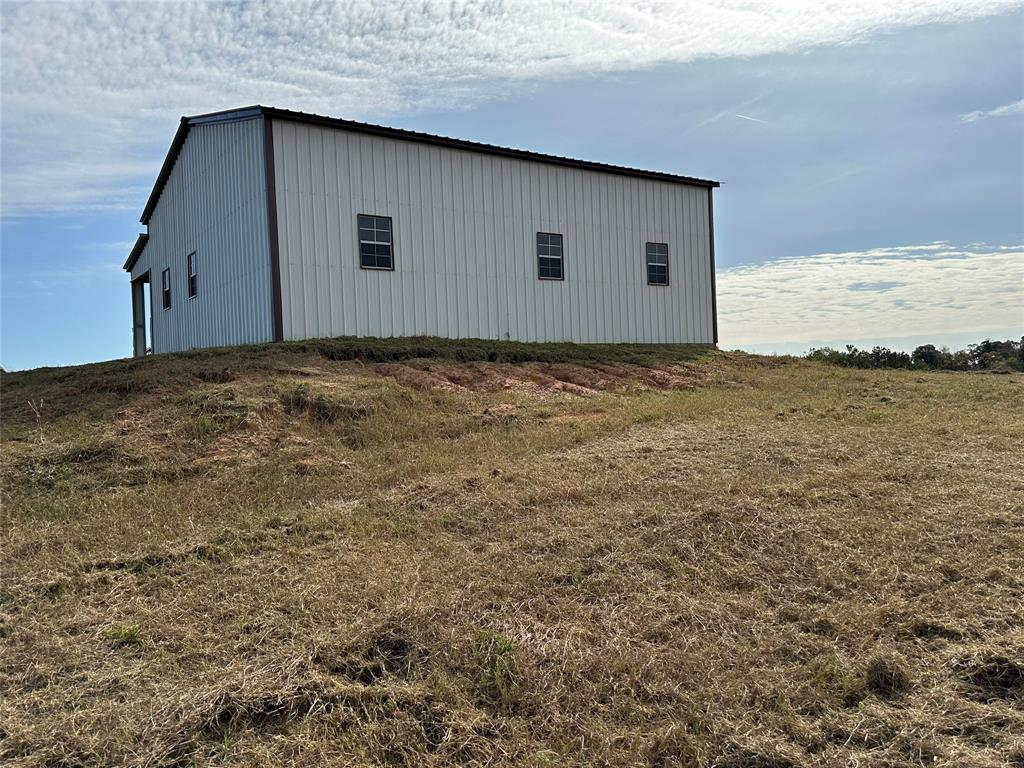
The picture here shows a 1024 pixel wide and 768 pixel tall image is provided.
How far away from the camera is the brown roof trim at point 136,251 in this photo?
899 inches

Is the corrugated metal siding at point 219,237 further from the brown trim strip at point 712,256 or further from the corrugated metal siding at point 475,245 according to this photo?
the brown trim strip at point 712,256

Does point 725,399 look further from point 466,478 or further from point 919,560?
point 919,560

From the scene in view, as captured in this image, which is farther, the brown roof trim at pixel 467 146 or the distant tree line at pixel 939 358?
the distant tree line at pixel 939 358

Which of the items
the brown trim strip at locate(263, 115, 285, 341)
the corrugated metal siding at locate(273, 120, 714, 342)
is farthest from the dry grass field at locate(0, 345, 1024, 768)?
the corrugated metal siding at locate(273, 120, 714, 342)

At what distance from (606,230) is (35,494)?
13.6 metres

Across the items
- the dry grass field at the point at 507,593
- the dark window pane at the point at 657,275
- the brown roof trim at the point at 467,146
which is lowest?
the dry grass field at the point at 507,593

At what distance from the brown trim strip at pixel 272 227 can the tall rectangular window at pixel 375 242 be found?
1.59 meters

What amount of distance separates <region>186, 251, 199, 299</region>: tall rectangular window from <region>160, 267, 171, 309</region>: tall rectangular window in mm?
2206

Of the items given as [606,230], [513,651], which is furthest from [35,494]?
[606,230]

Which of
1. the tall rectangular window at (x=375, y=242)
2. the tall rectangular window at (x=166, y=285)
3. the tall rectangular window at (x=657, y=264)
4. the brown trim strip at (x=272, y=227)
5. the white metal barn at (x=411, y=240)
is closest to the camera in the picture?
the brown trim strip at (x=272, y=227)

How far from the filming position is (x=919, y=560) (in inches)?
185

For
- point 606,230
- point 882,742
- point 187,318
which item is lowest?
point 882,742

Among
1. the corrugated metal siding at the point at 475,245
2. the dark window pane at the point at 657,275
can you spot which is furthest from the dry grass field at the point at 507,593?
the dark window pane at the point at 657,275

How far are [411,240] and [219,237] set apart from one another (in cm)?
427
